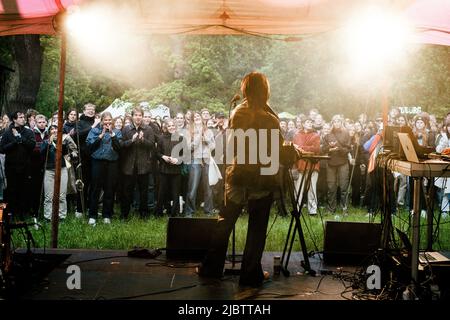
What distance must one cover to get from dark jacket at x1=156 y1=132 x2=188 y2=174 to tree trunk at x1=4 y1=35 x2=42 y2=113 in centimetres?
435

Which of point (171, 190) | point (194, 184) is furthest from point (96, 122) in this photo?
point (194, 184)

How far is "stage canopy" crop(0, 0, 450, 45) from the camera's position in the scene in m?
6.34

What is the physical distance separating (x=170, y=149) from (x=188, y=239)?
3488 mm

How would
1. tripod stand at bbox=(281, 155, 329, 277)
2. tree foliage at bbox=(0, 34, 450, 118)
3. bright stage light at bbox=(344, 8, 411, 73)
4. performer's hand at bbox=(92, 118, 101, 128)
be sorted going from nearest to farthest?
tripod stand at bbox=(281, 155, 329, 277)
bright stage light at bbox=(344, 8, 411, 73)
performer's hand at bbox=(92, 118, 101, 128)
tree foliage at bbox=(0, 34, 450, 118)

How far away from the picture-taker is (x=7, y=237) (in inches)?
191

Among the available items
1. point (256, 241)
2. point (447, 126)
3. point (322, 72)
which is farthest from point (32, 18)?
point (322, 72)

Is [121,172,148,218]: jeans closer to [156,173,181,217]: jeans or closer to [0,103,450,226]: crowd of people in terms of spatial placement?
[0,103,450,226]: crowd of people

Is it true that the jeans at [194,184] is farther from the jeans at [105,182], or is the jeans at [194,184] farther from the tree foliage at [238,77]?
the tree foliage at [238,77]

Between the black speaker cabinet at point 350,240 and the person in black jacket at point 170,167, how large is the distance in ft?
12.5

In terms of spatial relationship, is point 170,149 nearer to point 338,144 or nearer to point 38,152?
point 38,152

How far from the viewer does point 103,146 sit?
906cm

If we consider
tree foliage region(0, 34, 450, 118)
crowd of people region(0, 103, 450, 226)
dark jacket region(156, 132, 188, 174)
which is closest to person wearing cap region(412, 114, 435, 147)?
crowd of people region(0, 103, 450, 226)

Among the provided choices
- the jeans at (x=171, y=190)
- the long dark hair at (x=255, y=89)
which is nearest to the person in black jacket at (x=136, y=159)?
the jeans at (x=171, y=190)
